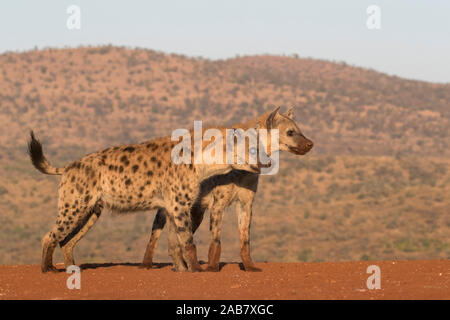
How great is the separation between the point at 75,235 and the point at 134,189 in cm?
140

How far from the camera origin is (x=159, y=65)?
73312mm

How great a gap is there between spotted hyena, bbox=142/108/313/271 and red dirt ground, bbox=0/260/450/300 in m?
0.33

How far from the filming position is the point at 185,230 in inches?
465

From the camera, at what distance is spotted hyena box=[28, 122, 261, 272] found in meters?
11.9

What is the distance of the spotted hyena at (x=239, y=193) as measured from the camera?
1216cm

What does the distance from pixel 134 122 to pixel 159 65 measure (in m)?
14.1

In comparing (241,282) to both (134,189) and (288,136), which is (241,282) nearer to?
(134,189)

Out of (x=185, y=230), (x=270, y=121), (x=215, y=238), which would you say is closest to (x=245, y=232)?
(x=215, y=238)

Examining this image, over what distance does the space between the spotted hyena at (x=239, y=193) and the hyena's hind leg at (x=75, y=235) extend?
4.23ft

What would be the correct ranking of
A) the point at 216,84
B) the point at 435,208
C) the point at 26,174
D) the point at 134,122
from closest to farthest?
the point at 435,208, the point at 26,174, the point at 134,122, the point at 216,84

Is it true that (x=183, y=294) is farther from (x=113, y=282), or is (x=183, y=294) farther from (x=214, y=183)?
(x=214, y=183)

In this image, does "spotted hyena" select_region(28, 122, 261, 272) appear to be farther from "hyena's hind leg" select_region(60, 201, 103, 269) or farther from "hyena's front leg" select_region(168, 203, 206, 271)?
"hyena's hind leg" select_region(60, 201, 103, 269)

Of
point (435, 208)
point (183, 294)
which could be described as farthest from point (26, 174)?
point (183, 294)

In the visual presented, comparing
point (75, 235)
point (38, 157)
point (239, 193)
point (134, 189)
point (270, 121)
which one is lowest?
point (75, 235)
